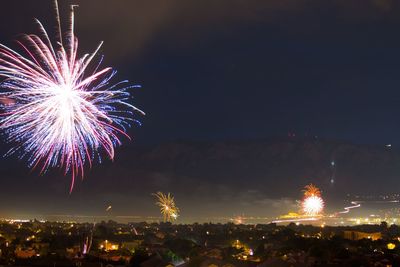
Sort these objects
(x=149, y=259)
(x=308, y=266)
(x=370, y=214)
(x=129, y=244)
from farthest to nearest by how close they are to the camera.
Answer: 1. (x=370, y=214)
2. (x=129, y=244)
3. (x=149, y=259)
4. (x=308, y=266)

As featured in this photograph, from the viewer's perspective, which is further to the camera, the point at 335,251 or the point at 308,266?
the point at 335,251

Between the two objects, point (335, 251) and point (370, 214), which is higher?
point (370, 214)

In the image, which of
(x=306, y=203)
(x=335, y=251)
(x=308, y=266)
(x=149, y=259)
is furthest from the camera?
(x=306, y=203)

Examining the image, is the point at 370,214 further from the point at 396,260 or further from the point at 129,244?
the point at 396,260

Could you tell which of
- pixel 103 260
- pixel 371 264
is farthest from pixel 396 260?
pixel 103 260

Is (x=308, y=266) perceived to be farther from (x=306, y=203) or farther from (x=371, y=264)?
(x=306, y=203)

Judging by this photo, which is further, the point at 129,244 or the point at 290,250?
the point at 129,244

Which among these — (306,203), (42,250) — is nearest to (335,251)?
(306,203)

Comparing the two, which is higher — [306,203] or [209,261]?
[306,203]

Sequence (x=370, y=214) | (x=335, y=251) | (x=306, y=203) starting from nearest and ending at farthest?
(x=335, y=251), (x=306, y=203), (x=370, y=214)
